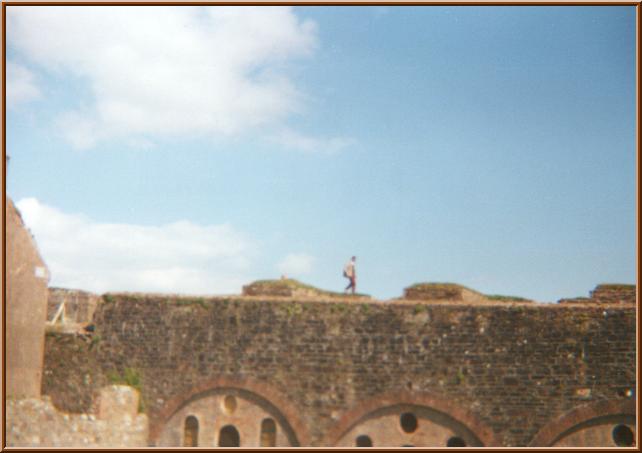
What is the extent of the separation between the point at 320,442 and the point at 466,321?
4541mm

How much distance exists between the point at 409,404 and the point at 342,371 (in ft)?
5.92

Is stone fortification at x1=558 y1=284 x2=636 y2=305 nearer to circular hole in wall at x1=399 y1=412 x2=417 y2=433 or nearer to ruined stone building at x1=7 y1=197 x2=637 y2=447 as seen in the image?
ruined stone building at x1=7 y1=197 x2=637 y2=447

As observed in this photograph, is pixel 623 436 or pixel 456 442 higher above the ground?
pixel 623 436

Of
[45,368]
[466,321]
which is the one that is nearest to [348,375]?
[466,321]

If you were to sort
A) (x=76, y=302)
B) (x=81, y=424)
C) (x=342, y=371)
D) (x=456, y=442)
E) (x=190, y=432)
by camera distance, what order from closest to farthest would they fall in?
(x=456, y=442) < (x=81, y=424) < (x=342, y=371) < (x=190, y=432) < (x=76, y=302)

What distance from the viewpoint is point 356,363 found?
18.7m

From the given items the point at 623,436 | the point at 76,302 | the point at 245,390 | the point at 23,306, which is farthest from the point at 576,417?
the point at 76,302

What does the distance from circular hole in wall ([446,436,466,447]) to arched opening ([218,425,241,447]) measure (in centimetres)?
523

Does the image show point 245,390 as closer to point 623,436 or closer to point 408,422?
point 408,422

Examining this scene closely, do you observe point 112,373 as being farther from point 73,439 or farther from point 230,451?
point 230,451

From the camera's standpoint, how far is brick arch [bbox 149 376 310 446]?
729 inches

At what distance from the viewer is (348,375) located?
18.6 metres

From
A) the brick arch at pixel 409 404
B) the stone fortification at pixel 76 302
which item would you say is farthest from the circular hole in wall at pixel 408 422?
the stone fortification at pixel 76 302

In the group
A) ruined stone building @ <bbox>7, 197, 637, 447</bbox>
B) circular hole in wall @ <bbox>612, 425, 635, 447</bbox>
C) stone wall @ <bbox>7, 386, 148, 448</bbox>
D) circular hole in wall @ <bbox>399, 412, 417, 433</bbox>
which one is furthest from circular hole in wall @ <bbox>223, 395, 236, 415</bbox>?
circular hole in wall @ <bbox>612, 425, 635, 447</bbox>
